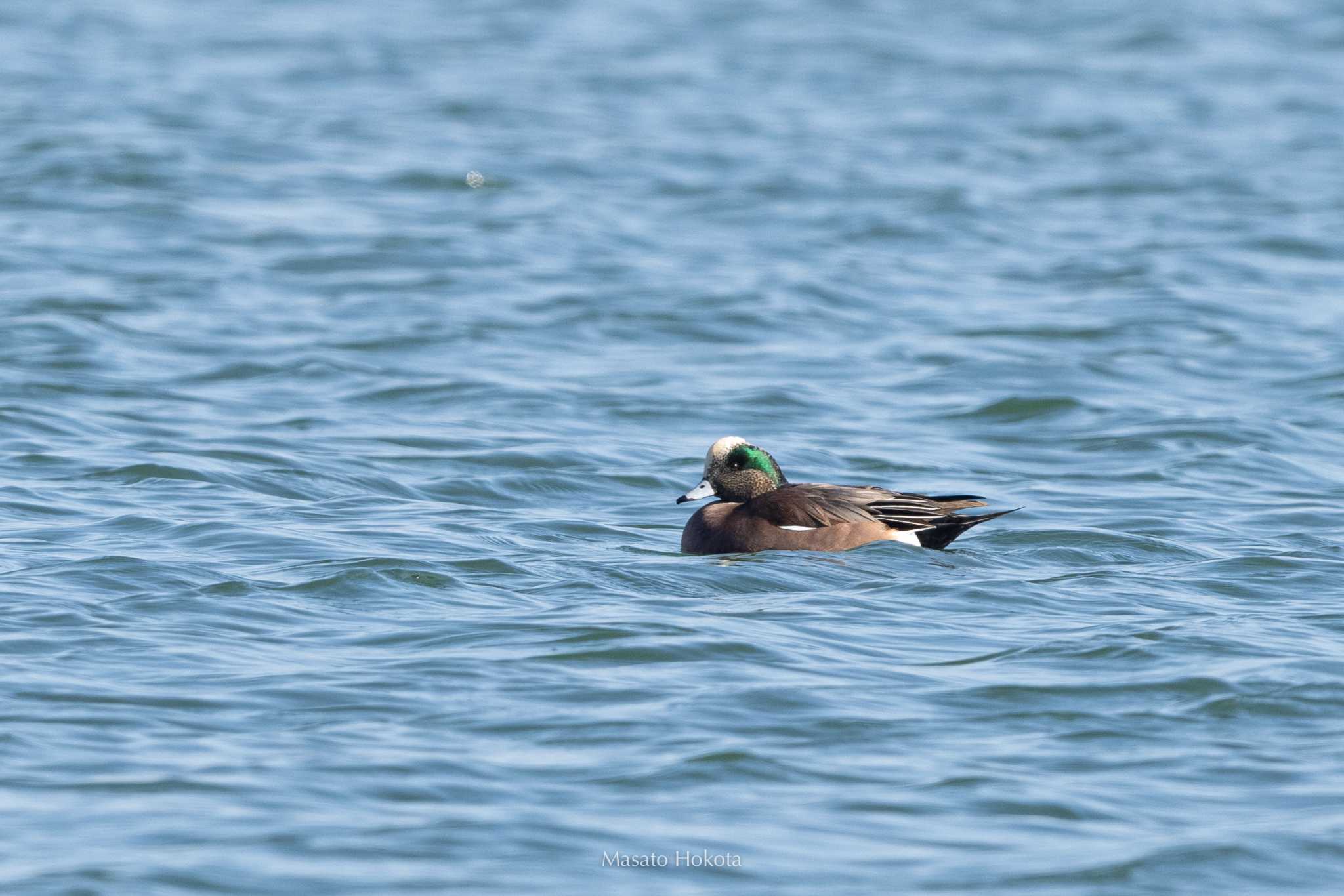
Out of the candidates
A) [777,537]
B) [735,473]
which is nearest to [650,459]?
[735,473]

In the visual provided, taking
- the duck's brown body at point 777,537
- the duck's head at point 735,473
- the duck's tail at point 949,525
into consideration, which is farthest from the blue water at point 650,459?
the duck's head at point 735,473

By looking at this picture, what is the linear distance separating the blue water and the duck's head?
0.43 meters

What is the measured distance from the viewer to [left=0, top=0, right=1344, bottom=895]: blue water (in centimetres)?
637

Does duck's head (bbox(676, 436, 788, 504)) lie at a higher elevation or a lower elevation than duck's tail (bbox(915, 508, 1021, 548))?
higher

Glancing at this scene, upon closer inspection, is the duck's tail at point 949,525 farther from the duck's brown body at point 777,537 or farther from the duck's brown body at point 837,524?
the duck's brown body at point 777,537

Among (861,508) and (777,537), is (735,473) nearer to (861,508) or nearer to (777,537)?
(777,537)

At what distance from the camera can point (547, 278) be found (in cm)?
1792

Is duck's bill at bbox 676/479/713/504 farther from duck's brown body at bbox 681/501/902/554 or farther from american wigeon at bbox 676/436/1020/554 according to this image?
duck's brown body at bbox 681/501/902/554

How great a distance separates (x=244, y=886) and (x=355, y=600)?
121 inches

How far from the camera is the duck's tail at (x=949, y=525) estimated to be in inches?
393

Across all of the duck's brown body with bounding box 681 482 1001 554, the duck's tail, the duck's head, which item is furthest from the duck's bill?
the duck's tail

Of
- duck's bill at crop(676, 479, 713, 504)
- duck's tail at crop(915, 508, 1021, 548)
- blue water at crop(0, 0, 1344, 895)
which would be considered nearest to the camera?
blue water at crop(0, 0, 1344, 895)

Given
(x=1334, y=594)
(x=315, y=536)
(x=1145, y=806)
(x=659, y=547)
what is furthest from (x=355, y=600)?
(x=1334, y=594)

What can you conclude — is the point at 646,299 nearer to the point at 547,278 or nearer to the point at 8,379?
the point at 547,278
